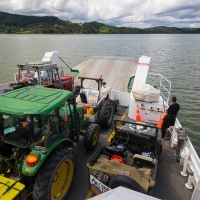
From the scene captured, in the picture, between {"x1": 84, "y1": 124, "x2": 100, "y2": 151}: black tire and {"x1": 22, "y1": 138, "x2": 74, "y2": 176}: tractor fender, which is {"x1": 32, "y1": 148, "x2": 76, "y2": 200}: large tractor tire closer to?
{"x1": 22, "y1": 138, "x2": 74, "y2": 176}: tractor fender

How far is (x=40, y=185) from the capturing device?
10.5ft

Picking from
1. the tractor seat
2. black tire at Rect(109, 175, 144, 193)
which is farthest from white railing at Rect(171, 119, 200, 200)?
the tractor seat

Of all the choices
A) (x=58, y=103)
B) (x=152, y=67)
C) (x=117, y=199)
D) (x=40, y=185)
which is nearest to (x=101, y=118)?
(x=58, y=103)

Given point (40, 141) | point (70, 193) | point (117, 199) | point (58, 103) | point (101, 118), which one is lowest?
point (70, 193)

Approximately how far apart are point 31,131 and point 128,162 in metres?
2.29

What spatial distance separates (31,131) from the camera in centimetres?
328

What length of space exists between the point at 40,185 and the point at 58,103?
144 centimetres

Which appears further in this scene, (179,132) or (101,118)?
(101,118)

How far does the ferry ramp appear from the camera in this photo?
1204 centimetres

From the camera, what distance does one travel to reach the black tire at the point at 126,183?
316cm

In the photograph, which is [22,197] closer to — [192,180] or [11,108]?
[11,108]

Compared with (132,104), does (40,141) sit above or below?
above

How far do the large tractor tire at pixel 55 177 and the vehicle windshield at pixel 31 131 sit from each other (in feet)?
1.11

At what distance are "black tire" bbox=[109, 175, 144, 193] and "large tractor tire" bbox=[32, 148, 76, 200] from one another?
999 mm
